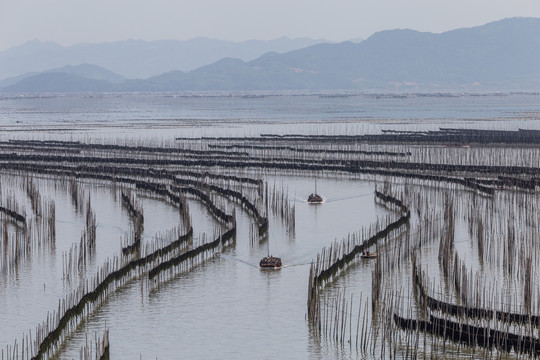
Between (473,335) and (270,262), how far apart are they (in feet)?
38.4

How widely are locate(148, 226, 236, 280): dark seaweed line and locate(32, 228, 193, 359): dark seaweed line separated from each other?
0.78 metres

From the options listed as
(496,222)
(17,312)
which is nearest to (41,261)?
(17,312)

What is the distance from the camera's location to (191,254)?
34.8m

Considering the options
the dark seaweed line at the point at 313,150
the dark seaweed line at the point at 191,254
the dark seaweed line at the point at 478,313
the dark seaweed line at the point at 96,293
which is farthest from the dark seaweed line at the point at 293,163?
the dark seaweed line at the point at 478,313

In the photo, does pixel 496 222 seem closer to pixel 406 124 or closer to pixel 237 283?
pixel 237 283

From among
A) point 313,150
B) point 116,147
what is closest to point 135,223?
point 313,150

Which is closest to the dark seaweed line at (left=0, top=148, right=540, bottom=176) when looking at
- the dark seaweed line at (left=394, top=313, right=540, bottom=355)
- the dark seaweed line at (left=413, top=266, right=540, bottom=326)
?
the dark seaweed line at (left=413, top=266, right=540, bottom=326)

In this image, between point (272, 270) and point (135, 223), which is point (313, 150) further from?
point (272, 270)

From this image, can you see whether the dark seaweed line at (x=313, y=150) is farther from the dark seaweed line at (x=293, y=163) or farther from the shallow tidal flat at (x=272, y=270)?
the shallow tidal flat at (x=272, y=270)

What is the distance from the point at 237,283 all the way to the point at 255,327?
507cm

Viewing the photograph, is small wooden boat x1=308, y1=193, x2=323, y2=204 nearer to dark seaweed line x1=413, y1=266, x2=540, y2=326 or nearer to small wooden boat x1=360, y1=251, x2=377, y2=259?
small wooden boat x1=360, y1=251, x2=377, y2=259

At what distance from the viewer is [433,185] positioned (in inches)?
2199

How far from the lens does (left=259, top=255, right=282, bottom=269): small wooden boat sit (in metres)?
34.4

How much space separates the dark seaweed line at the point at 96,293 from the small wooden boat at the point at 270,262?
11.8ft
